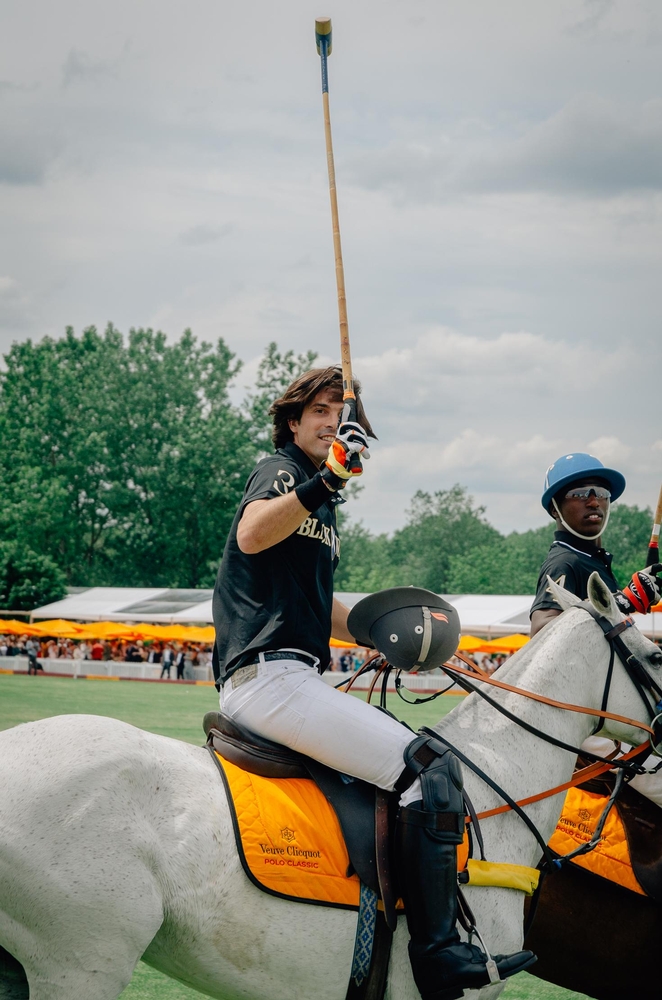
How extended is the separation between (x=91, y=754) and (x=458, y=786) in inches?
52.3

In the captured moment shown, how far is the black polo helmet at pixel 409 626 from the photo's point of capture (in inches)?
154

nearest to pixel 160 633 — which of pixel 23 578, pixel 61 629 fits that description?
pixel 61 629

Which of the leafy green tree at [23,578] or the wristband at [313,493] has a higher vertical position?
the wristband at [313,493]

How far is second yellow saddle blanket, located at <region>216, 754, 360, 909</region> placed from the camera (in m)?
3.38

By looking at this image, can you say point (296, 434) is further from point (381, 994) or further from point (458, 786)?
point (381, 994)

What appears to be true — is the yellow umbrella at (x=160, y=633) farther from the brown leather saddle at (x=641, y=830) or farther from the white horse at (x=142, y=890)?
the white horse at (x=142, y=890)

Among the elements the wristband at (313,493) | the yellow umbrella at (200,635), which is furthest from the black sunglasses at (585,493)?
the yellow umbrella at (200,635)

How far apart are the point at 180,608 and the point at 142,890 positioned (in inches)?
1864

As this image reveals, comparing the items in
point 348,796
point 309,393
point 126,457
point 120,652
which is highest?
point 126,457

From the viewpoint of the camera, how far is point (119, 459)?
203 feet

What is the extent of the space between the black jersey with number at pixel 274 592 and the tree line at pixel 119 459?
53.5m

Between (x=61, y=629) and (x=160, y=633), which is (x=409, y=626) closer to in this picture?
(x=160, y=633)

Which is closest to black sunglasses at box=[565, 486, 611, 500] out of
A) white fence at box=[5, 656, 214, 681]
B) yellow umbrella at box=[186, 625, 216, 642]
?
yellow umbrella at box=[186, 625, 216, 642]

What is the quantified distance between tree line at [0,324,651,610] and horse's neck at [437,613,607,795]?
175 ft
